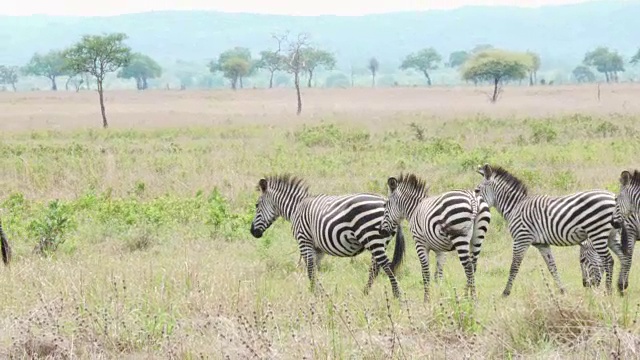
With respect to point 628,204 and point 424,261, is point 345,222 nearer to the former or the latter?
point 424,261

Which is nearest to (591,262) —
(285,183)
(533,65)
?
(285,183)

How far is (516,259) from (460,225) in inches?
40.7

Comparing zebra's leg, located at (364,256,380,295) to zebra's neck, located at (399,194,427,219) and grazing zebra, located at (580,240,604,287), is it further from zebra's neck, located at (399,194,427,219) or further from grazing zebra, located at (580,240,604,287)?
grazing zebra, located at (580,240,604,287)

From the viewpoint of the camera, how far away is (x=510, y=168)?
19.1 meters

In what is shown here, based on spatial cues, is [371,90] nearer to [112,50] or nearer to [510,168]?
[112,50]

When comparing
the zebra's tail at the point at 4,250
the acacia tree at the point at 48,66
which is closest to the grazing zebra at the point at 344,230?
the zebra's tail at the point at 4,250

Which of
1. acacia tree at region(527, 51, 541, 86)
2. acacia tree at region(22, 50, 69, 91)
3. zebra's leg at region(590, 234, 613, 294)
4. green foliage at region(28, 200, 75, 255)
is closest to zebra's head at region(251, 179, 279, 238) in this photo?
green foliage at region(28, 200, 75, 255)

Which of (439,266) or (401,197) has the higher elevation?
(401,197)

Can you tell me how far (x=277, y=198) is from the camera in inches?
403

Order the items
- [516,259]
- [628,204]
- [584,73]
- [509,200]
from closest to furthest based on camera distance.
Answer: [628,204], [516,259], [509,200], [584,73]

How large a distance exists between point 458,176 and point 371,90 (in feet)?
184

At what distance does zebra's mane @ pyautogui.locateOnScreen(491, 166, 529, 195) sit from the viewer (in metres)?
9.80

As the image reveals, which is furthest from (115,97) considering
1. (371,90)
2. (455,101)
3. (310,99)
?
(455,101)

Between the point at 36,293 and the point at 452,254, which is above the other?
the point at 36,293
